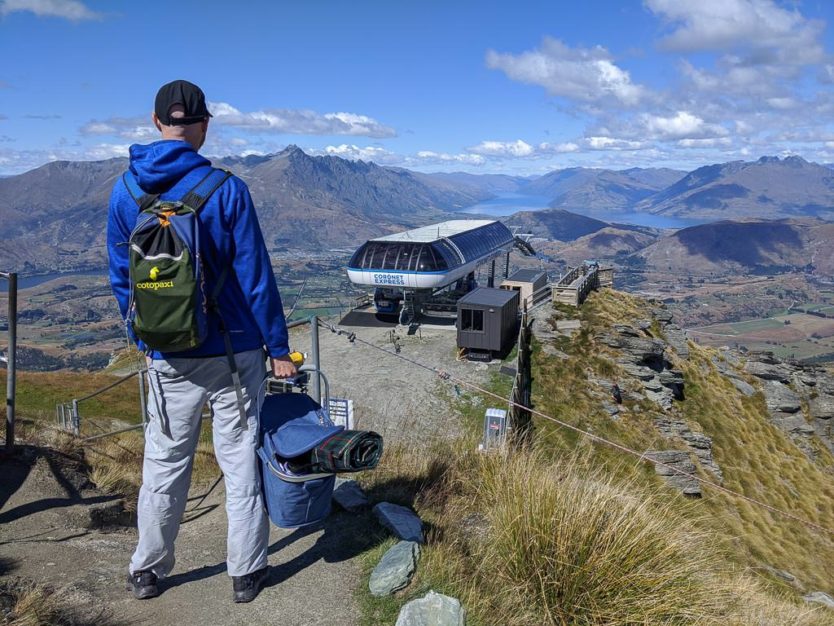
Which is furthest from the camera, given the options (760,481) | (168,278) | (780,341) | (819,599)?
(780,341)

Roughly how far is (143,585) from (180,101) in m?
3.45

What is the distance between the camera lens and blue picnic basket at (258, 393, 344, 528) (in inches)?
166

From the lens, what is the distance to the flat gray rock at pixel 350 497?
605cm

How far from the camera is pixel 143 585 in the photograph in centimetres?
434

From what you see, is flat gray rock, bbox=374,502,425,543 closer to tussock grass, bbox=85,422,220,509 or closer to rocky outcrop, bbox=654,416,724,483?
tussock grass, bbox=85,422,220,509

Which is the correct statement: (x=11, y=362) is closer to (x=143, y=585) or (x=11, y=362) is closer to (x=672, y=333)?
(x=143, y=585)

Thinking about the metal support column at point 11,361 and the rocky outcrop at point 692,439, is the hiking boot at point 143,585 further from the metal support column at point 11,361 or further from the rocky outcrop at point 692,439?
the rocky outcrop at point 692,439

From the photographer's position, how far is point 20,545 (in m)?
4.90

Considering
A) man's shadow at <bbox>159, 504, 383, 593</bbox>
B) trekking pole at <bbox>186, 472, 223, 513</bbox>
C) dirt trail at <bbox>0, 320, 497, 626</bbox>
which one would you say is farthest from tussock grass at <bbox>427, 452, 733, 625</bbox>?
trekking pole at <bbox>186, 472, 223, 513</bbox>

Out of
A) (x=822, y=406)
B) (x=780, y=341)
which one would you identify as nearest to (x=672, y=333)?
(x=822, y=406)

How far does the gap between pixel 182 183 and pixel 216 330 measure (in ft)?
3.30

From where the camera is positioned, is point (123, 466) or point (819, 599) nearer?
point (123, 466)

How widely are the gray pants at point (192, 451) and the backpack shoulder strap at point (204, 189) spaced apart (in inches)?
41.2

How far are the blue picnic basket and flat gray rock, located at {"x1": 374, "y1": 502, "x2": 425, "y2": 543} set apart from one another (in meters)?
1.05
